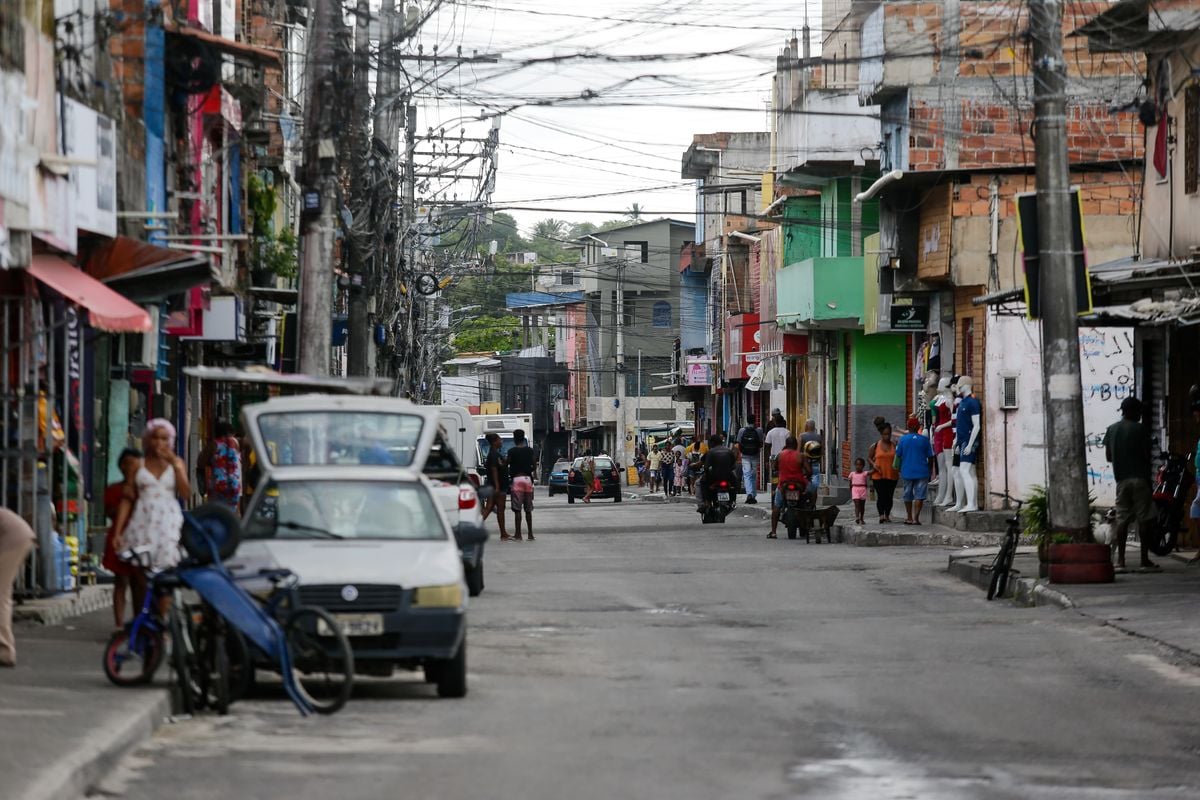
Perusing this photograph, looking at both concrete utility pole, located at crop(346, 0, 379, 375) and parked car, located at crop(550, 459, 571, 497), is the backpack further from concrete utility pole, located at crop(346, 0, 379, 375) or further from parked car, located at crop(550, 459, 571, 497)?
parked car, located at crop(550, 459, 571, 497)

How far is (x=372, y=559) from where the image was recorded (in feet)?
44.2

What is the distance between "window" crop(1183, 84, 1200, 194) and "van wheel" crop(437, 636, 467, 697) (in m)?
14.2

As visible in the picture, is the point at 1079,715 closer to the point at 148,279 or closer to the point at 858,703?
the point at 858,703

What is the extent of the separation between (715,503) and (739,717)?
2659cm

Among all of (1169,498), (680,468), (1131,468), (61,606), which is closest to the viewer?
(61,606)

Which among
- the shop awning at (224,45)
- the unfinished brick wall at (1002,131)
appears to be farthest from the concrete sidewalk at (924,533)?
the shop awning at (224,45)

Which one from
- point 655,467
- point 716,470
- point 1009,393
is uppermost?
point 1009,393

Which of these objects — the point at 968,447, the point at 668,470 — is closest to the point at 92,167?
the point at 968,447

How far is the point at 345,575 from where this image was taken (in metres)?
13.2

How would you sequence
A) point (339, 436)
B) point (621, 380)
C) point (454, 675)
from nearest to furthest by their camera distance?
point (454, 675), point (339, 436), point (621, 380)

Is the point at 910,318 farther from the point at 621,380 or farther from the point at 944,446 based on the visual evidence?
the point at 621,380

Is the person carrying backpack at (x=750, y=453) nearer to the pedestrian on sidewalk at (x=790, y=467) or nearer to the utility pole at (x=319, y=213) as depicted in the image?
the pedestrian on sidewalk at (x=790, y=467)

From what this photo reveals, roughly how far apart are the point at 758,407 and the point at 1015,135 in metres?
30.1

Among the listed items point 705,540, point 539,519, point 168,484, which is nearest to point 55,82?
point 168,484
